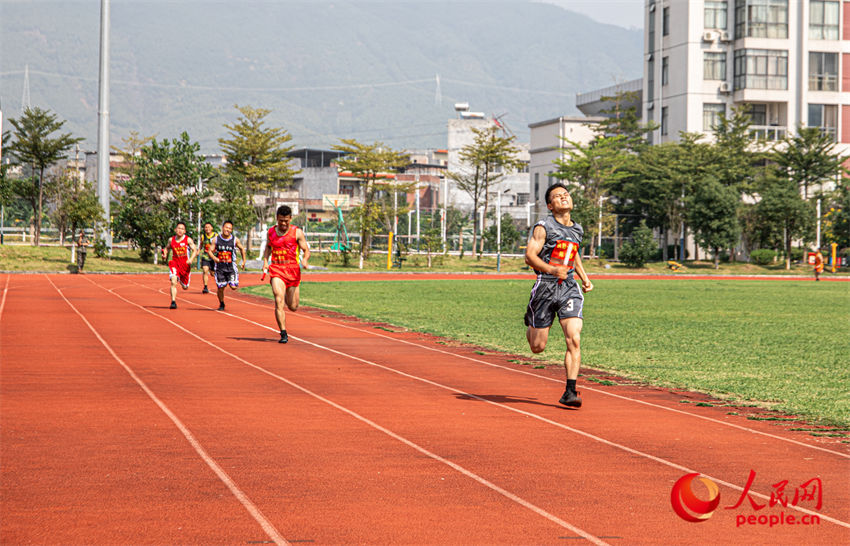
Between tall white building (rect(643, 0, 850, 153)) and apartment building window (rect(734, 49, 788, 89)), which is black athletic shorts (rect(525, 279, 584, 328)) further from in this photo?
apartment building window (rect(734, 49, 788, 89))

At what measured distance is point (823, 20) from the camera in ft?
214

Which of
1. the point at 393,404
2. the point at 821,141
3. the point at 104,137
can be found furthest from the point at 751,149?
the point at 393,404

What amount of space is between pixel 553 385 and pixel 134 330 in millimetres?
8015

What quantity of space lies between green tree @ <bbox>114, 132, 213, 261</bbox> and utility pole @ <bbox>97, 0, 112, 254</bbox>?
798mm

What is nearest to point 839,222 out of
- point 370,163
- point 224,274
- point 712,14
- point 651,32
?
point 712,14

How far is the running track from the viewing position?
4.97m

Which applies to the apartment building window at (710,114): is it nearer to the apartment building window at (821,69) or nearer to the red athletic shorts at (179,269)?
the apartment building window at (821,69)

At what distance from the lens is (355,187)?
97.4 meters

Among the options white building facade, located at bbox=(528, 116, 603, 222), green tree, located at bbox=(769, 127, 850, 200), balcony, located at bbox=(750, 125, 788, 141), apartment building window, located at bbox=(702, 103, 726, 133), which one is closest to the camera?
green tree, located at bbox=(769, 127, 850, 200)

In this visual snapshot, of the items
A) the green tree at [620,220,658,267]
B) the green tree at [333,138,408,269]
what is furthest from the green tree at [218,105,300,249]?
the green tree at [620,220,658,267]

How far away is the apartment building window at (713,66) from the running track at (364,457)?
192ft

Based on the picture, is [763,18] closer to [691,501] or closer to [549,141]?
[549,141]

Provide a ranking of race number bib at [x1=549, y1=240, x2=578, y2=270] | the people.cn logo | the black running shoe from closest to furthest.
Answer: the people.cn logo → race number bib at [x1=549, y1=240, x2=578, y2=270] → the black running shoe

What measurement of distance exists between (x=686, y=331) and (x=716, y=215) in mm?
38752
